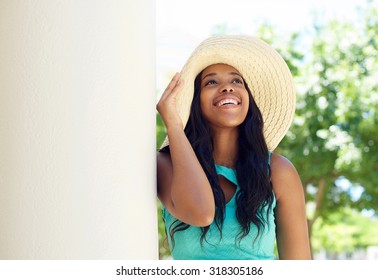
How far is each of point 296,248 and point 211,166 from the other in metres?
0.48

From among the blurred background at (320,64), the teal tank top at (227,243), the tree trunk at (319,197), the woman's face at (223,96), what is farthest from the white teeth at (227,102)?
the tree trunk at (319,197)

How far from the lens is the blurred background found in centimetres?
1000

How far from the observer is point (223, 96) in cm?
277

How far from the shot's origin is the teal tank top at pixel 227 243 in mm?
2598

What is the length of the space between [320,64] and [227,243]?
8.16m

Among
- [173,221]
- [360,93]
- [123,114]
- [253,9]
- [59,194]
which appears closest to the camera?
[59,194]

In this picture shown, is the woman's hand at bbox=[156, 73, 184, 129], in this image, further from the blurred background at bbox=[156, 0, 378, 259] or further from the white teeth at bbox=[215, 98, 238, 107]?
the blurred background at bbox=[156, 0, 378, 259]

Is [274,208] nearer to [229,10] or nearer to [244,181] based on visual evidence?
A: [244,181]

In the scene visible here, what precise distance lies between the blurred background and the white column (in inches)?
292

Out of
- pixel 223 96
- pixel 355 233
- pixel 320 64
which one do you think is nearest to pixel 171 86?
pixel 223 96

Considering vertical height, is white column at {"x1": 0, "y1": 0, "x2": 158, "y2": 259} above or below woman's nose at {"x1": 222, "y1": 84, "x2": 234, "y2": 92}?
below

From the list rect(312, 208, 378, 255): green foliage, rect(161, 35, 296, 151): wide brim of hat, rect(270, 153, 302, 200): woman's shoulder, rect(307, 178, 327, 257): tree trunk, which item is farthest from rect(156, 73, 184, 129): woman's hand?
rect(312, 208, 378, 255): green foliage

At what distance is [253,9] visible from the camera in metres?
11.3
